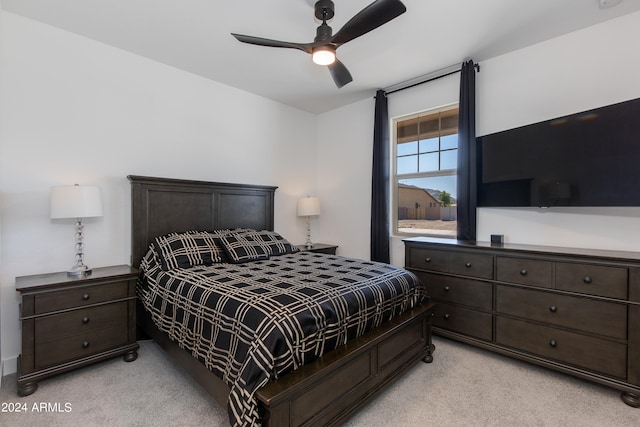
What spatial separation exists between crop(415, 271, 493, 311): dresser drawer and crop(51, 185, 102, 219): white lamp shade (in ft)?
10.0

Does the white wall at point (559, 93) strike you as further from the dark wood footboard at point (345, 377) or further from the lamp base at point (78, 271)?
the lamp base at point (78, 271)

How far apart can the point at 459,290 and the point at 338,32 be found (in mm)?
2415

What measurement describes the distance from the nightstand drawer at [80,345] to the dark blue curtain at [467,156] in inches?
131

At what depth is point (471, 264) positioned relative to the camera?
8.89 feet

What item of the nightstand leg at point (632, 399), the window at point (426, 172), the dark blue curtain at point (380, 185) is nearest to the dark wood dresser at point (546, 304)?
the nightstand leg at point (632, 399)

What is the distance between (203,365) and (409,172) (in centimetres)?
312

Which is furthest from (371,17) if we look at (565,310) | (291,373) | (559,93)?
(565,310)

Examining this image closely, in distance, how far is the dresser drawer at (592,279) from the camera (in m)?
2.03

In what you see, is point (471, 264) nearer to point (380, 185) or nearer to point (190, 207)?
point (380, 185)

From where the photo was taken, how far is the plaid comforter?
146 centimetres

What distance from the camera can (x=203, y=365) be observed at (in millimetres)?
1883

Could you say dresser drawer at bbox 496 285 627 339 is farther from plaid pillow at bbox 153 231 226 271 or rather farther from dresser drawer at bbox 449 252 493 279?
plaid pillow at bbox 153 231 226 271

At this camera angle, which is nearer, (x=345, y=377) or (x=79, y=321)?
(x=345, y=377)

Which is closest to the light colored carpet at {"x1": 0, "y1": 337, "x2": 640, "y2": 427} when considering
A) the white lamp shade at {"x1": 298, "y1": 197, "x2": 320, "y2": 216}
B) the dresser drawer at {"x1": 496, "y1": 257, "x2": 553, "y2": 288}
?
the dresser drawer at {"x1": 496, "y1": 257, "x2": 553, "y2": 288}
